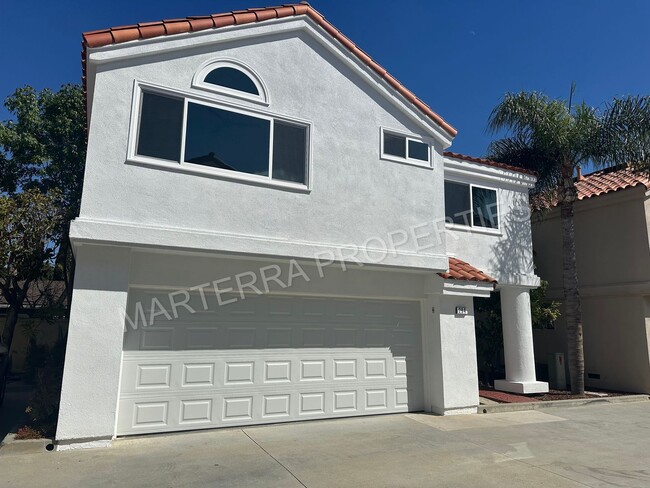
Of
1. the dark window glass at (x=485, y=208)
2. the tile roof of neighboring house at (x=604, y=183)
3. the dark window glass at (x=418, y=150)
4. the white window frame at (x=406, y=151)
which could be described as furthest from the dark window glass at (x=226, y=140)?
the tile roof of neighboring house at (x=604, y=183)

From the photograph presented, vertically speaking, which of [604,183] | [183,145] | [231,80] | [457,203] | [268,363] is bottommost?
[268,363]

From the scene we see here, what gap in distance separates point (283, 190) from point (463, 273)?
15.2ft

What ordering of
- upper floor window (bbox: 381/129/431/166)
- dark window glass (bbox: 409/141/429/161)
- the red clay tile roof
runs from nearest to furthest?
upper floor window (bbox: 381/129/431/166)
dark window glass (bbox: 409/141/429/161)
the red clay tile roof

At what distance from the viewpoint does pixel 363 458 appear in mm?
6723

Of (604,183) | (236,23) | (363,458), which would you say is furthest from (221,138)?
(604,183)

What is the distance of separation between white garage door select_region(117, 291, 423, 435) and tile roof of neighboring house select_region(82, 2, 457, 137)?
13.9ft

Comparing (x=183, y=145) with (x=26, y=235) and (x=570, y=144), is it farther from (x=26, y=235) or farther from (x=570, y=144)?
(x=570, y=144)

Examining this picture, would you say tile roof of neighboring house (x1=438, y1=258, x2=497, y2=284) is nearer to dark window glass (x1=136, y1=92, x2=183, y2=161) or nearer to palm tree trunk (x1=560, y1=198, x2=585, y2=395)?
palm tree trunk (x1=560, y1=198, x2=585, y2=395)

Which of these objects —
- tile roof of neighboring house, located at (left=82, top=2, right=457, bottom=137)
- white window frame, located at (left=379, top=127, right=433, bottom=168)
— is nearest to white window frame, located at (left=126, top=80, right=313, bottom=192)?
tile roof of neighboring house, located at (left=82, top=2, right=457, bottom=137)

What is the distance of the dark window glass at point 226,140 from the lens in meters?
8.05

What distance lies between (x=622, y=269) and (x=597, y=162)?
3386mm

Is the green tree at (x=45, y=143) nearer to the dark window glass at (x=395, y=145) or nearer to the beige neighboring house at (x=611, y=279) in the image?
the dark window glass at (x=395, y=145)

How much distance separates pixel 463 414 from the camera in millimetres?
9898

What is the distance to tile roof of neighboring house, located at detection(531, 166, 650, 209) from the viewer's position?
13750mm
